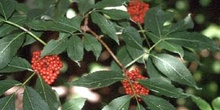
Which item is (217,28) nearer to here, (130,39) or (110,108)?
(130,39)

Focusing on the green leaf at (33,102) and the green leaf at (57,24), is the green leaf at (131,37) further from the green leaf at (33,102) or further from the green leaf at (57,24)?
the green leaf at (33,102)

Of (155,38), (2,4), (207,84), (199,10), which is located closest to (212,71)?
(207,84)

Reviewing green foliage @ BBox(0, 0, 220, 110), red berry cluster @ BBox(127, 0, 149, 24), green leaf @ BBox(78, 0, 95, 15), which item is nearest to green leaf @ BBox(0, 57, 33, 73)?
green foliage @ BBox(0, 0, 220, 110)

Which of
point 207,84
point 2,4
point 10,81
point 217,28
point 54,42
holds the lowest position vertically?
point 207,84

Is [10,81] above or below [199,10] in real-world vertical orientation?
above

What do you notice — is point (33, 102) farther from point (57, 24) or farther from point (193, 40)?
point (193, 40)

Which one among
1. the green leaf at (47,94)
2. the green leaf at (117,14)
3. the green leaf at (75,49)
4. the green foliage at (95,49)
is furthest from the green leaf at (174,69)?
the green leaf at (47,94)

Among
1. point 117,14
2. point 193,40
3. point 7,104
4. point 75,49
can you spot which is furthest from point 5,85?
point 193,40
